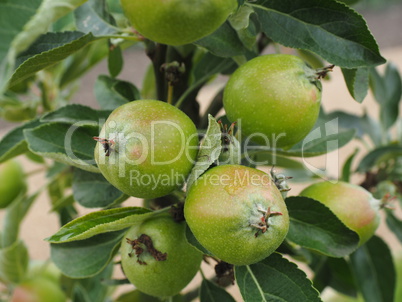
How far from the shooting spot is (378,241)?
2.19 feet

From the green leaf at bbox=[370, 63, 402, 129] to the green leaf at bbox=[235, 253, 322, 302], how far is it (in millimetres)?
535

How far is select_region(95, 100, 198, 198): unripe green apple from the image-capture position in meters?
0.37

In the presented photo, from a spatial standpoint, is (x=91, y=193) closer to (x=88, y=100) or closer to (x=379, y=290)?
(x=379, y=290)

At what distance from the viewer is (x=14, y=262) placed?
0.79 metres

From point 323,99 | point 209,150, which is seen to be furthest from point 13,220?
point 323,99

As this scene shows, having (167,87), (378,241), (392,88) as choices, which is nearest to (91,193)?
(167,87)

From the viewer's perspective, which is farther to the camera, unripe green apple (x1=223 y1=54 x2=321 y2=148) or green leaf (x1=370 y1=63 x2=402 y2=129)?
green leaf (x1=370 y1=63 x2=402 y2=129)

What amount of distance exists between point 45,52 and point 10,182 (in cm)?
54

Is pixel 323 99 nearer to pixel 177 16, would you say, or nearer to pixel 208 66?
pixel 208 66

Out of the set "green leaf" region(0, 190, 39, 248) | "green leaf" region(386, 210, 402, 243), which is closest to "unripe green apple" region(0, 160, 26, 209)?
"green leaf" region(0, 190, 39, 248)

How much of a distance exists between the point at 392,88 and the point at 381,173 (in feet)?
A: 0.56

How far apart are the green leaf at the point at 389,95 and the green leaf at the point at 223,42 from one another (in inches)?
19.1

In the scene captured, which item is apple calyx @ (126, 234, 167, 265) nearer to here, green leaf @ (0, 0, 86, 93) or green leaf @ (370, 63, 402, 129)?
green leaf @ (0, 0, 86, 93)

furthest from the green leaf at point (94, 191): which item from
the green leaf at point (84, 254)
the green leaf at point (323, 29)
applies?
the green leaf at point (323, 29)
